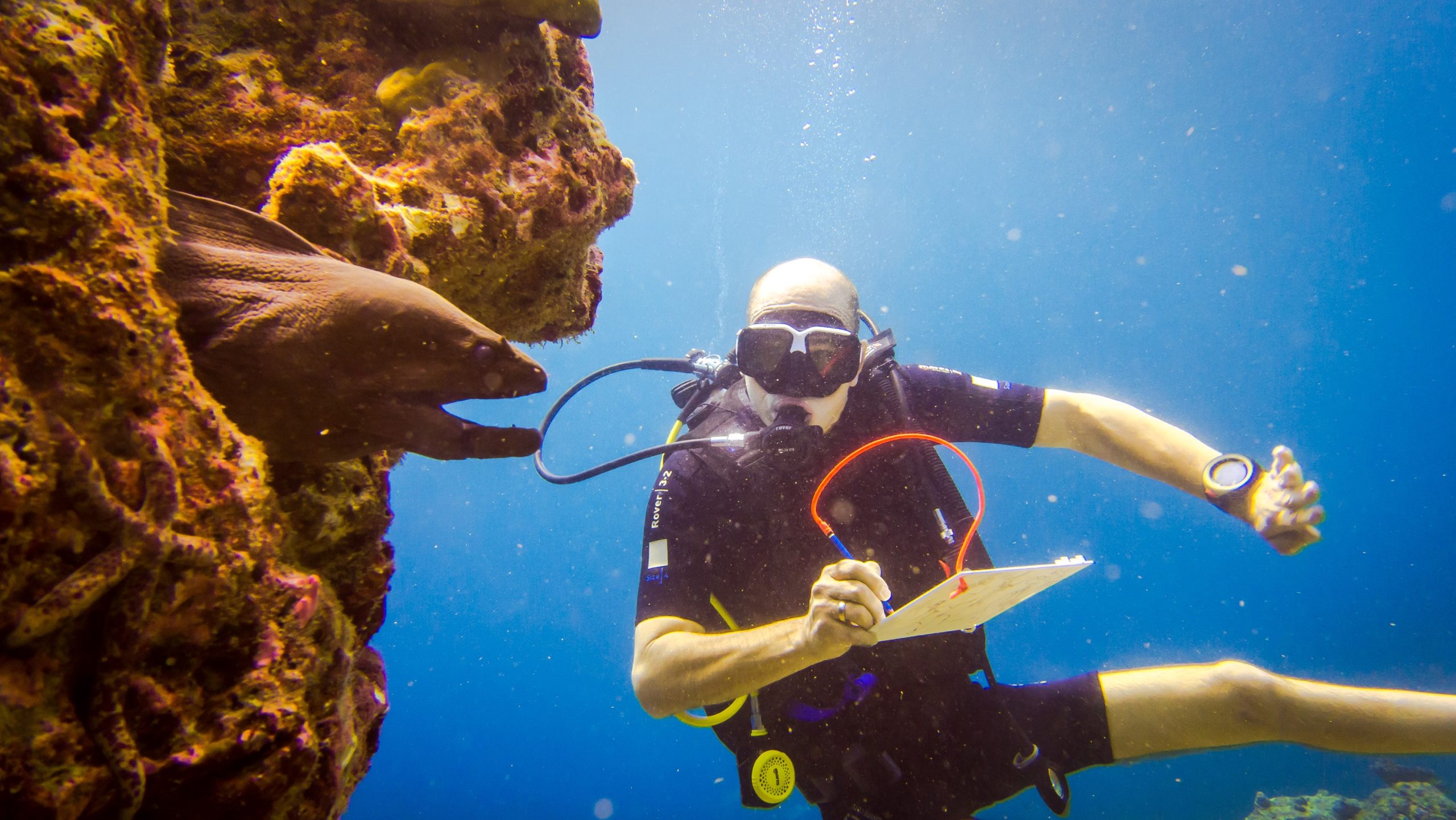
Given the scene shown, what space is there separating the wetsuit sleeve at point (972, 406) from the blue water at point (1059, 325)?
17.9 meters

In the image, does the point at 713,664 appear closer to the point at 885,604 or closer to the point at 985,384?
the point at 885,604

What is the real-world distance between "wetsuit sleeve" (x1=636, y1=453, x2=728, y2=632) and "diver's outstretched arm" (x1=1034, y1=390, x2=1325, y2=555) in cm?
226

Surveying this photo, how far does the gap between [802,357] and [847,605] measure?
1661 millimetres

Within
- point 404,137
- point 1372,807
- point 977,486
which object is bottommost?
point 1372,807

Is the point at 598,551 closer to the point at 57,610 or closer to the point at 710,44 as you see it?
the point at 710,44

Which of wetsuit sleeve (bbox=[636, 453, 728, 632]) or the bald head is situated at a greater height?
the bald head

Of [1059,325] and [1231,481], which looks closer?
[1231,481]

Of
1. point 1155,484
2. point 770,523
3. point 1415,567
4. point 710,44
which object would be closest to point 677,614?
point 770,523

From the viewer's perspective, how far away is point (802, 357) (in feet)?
10.5

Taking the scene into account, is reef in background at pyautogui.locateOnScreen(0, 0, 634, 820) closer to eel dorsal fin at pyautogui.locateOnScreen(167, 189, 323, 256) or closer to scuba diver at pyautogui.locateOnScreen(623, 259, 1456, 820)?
eel dorsal fin at pyautogui.locateOnScreen(167, 189, 323, 256)

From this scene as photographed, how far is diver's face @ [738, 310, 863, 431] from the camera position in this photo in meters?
3.20

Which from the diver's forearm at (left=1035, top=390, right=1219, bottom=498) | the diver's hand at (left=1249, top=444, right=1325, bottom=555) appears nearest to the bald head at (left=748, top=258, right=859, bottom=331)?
the diver's forearm at (left=1035, top=390, right=1219, bottom=498)

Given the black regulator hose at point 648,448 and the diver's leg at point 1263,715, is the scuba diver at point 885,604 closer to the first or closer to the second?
the diver's leg at point 1263,715

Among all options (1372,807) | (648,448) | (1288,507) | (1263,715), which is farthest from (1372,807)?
(648,448)
